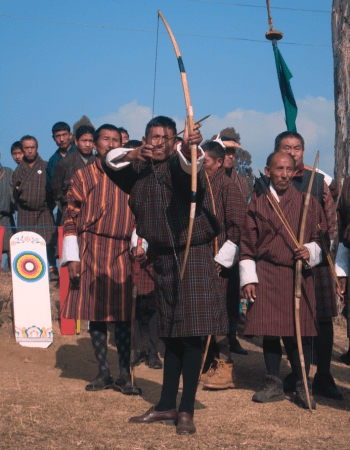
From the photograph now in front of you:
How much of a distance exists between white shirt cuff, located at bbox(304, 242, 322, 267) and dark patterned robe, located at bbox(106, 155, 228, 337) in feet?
2.85

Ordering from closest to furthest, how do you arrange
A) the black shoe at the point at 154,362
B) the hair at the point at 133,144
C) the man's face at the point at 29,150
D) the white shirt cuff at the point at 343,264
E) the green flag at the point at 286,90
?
1. the white shirt cuff at the point at 343,264
2. the black shoe at the point at 154,362
3. the hair at the point at 133,144
4. the man's face at the point at 29,150
5. the green flag at the point at 286,90

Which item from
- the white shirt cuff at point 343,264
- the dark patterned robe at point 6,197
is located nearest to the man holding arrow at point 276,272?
the white shirt cuff at point 343,264

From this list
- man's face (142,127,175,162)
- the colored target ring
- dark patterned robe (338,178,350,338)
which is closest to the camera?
man's face (142,127,175,162)

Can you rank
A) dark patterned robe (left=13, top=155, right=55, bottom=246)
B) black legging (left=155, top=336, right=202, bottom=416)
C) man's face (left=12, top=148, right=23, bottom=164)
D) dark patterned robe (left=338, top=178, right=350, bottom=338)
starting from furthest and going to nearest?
man's face (left=12, top=148, right=23, bottom=164) < dark patterned robe (left=13, top=155, right=55, bottom=246) < dark patterned robe (left=338, top=178, right=350, bottom=338) < black legging (left=155, top=336, right=202, bottom=416)

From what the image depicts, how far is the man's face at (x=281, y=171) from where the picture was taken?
12.2 feet

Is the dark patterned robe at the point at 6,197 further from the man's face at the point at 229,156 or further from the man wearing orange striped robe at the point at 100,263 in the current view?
the man wearing orange striped robe at the point at 100,263

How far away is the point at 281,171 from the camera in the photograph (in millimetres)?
3715

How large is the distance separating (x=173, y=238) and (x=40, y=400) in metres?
1.43

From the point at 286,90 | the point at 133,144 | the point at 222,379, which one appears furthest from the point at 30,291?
the point at 286,90

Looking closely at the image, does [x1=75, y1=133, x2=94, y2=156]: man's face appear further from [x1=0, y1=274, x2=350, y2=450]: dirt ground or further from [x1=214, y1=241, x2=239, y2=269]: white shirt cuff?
[x1=214, y1=241, x2=239, y2=269]: white shirt cuff

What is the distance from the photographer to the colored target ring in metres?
5.54

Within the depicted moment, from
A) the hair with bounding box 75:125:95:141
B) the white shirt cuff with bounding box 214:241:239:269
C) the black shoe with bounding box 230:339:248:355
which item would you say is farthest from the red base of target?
the white shirt cuff with bounding box 214:241:239:269

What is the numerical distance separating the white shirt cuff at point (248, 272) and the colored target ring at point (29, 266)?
8.75ft

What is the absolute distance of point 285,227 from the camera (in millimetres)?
3596
